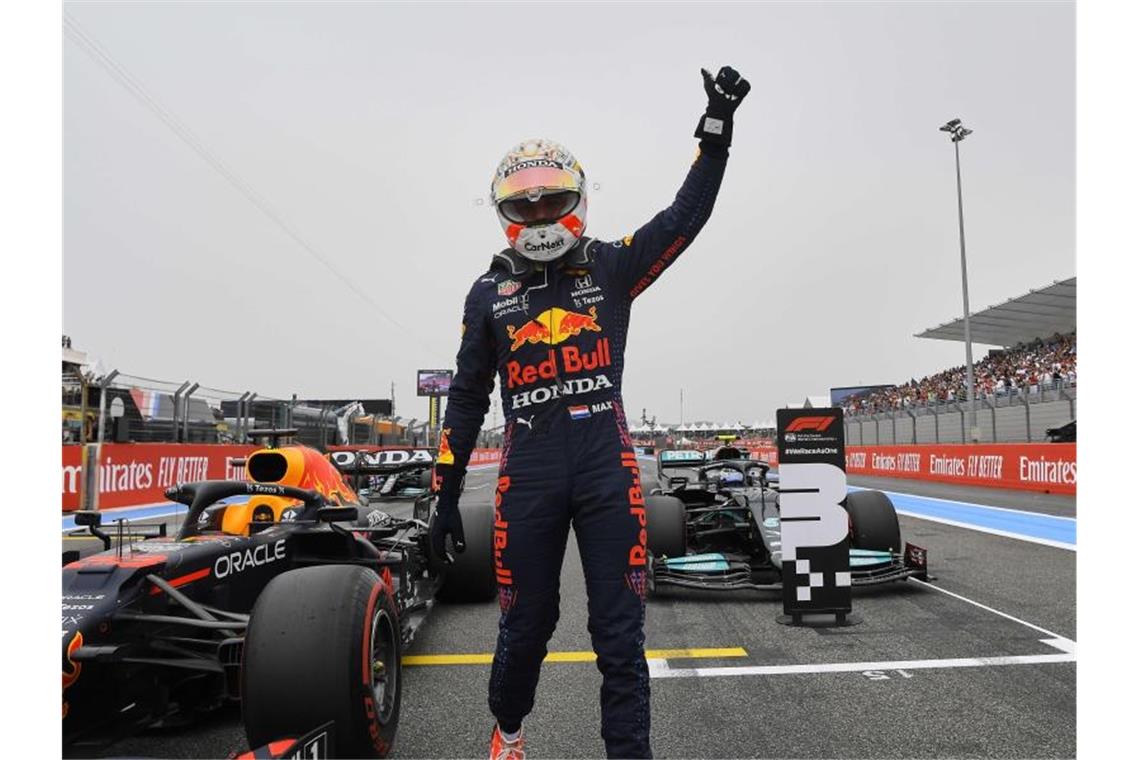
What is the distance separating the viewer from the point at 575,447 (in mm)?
2373

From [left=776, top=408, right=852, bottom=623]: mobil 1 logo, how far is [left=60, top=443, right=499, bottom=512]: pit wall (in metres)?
8.37

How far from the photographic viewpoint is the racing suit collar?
252 centimetres

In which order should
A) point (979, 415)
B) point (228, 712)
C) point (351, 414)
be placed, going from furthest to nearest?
1. point (351, 414)
2. point (979, 415)
3. point (228, 712)

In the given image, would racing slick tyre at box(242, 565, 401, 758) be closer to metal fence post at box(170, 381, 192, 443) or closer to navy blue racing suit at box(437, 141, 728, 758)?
navy blue racing suit at box(437, 141, 728, 758)

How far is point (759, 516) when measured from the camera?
6418 millimetres

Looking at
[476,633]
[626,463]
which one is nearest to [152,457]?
[476,633]

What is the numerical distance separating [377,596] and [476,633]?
2.06 m

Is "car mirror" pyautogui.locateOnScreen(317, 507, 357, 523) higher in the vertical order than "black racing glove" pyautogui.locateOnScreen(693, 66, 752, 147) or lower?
lower

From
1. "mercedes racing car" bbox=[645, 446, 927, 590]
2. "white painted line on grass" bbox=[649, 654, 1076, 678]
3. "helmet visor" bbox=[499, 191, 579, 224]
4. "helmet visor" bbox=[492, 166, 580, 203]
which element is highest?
"helmet visor" bbox=[492, 166, 580, 203]

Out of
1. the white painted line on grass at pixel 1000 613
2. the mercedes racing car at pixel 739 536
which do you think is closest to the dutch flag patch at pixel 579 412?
the white painted line on grass at pixel 1000 613

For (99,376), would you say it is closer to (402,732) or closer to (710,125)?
(402,732)

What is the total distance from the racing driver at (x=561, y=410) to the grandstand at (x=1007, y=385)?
18.3m

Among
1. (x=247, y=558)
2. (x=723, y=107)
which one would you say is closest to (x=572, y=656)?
(x=247, y=558)

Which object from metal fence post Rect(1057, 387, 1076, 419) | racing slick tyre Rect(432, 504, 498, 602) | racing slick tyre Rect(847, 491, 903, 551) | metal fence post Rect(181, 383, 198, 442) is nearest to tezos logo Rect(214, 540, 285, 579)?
racing slick tyre Rect(432, 504, 498, 602)
